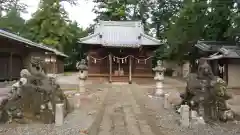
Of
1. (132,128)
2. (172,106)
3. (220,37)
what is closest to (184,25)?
(220,37)

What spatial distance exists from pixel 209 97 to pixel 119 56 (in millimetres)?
16123

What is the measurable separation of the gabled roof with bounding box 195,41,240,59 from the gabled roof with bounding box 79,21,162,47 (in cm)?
373

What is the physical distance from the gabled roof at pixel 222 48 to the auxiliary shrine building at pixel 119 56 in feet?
12.5

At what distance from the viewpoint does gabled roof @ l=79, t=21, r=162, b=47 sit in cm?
2417

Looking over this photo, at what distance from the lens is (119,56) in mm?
25094

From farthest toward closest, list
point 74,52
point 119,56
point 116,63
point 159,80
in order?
point 74,52 → point 116,63 → point 119,56 → point 159,80

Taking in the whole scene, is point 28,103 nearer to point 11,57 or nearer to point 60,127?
point 60,127

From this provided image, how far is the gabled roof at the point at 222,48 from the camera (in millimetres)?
20062

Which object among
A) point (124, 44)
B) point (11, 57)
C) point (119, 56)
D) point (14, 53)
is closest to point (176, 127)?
point (124, 44)

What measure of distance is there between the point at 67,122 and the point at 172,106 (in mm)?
4975

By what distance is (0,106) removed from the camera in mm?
8414

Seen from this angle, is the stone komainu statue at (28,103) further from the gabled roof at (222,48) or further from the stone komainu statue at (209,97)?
the gabled roof at (222,48)

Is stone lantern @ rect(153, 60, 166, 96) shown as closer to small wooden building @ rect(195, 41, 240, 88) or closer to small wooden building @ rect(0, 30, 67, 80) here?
small wooden building @ rect(195, 41, 240, 88)

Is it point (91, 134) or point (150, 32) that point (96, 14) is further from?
point (91, 134)
